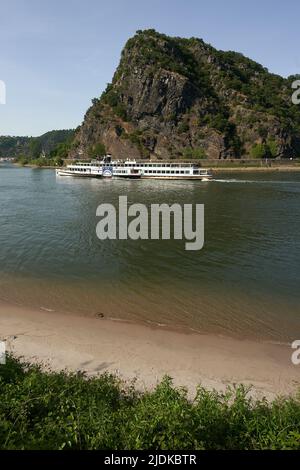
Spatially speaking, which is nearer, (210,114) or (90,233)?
(90,233)

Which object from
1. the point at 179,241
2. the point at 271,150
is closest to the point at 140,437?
the point at 179,241

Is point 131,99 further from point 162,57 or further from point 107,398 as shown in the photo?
point 107,398

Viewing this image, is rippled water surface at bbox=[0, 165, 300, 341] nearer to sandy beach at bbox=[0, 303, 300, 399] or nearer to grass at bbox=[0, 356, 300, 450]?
sandy beach at bbox=[0, 303, 300, 399]

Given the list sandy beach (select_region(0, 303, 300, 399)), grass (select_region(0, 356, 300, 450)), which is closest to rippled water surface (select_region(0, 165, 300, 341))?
sandy beach (select_region(0, 303, 300, 399))

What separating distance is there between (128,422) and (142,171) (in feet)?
323

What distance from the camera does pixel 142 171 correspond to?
10356 cm

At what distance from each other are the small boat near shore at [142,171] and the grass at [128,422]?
88.0m

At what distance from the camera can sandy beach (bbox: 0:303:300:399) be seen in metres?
11.7

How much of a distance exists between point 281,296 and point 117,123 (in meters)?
176

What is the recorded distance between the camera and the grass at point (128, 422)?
7.00 meters

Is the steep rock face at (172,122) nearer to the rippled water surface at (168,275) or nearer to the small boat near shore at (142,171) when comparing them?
the small boat near shore at (142,171)

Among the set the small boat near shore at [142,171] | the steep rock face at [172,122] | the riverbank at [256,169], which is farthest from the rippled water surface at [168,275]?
the steep rock face at [172,122]

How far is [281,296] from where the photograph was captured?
19.2 metres

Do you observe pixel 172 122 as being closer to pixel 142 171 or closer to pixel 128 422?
pixel 142 171
